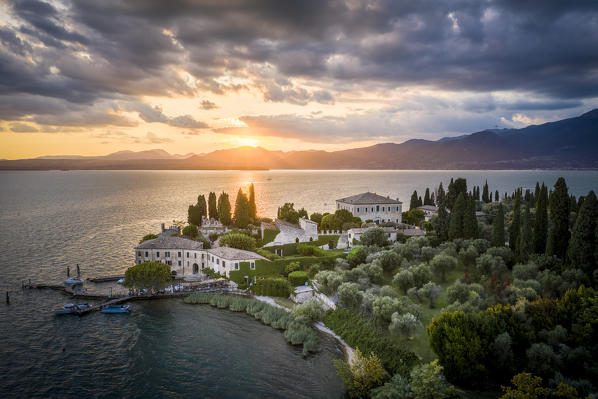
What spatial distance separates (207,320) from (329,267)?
68.7 ft

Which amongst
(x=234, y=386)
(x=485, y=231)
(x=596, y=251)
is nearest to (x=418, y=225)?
(x=485, y=231)

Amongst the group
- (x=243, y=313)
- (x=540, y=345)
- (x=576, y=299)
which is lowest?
(x=243, y=313)

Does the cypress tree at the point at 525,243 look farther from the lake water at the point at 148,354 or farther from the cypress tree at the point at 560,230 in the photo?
the lake water at the point at 148,354

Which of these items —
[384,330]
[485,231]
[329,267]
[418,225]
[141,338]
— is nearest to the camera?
[384,330]

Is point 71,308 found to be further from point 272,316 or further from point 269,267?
point 269,267

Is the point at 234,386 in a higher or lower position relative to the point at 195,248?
lower

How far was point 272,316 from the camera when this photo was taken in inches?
1613

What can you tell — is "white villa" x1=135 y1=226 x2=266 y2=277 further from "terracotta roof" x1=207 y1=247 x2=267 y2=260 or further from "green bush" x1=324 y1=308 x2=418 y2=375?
"green bush" x1=324 y1=308 x2=418 y2=375

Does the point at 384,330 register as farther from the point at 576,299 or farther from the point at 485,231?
the point at 485,231

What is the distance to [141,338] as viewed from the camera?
37344 mm

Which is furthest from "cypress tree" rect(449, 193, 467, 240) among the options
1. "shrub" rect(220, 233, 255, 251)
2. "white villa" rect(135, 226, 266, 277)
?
"white villa" rect(135, 226, 266, 277)

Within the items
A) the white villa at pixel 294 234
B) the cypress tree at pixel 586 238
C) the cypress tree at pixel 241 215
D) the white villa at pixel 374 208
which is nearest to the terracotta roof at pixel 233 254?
the white villa at pixel 294 234

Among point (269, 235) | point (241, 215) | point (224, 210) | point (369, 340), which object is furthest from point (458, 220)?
point (224, 210)

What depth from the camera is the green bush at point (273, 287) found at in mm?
47938
